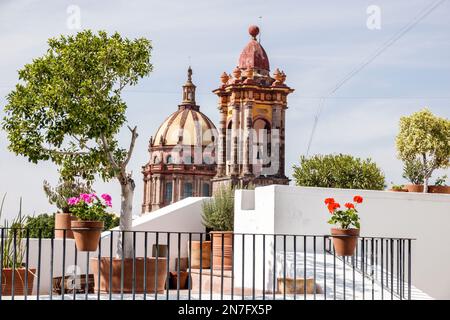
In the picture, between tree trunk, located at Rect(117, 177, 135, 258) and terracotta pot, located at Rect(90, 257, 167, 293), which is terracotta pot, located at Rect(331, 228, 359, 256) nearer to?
terracotta pot, located at Rect(90, 257, 167, 293)

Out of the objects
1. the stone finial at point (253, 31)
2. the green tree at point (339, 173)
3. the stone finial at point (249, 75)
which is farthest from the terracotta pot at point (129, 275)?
the stone finial at point (253, 31)

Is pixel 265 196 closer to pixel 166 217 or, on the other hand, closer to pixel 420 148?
pixel 166 217

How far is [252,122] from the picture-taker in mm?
43781

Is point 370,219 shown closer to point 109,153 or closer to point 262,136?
point 109,153

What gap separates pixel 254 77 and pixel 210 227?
2859 centimetres

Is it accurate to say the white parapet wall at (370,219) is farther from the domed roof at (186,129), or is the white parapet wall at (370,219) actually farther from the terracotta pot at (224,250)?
the domed roof at (186,129)

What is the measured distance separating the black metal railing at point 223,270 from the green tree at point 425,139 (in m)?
7.21

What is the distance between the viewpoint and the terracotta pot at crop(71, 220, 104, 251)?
936 cm

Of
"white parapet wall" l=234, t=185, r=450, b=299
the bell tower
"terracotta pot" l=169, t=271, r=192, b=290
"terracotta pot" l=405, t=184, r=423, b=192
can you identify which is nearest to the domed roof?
the bell tower

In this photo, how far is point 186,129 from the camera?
77.9 meters

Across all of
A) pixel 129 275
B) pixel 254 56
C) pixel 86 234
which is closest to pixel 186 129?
pixel 254 56

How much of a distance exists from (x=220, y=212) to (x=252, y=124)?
2722cm

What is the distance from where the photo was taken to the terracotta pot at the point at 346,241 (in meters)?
10.1
